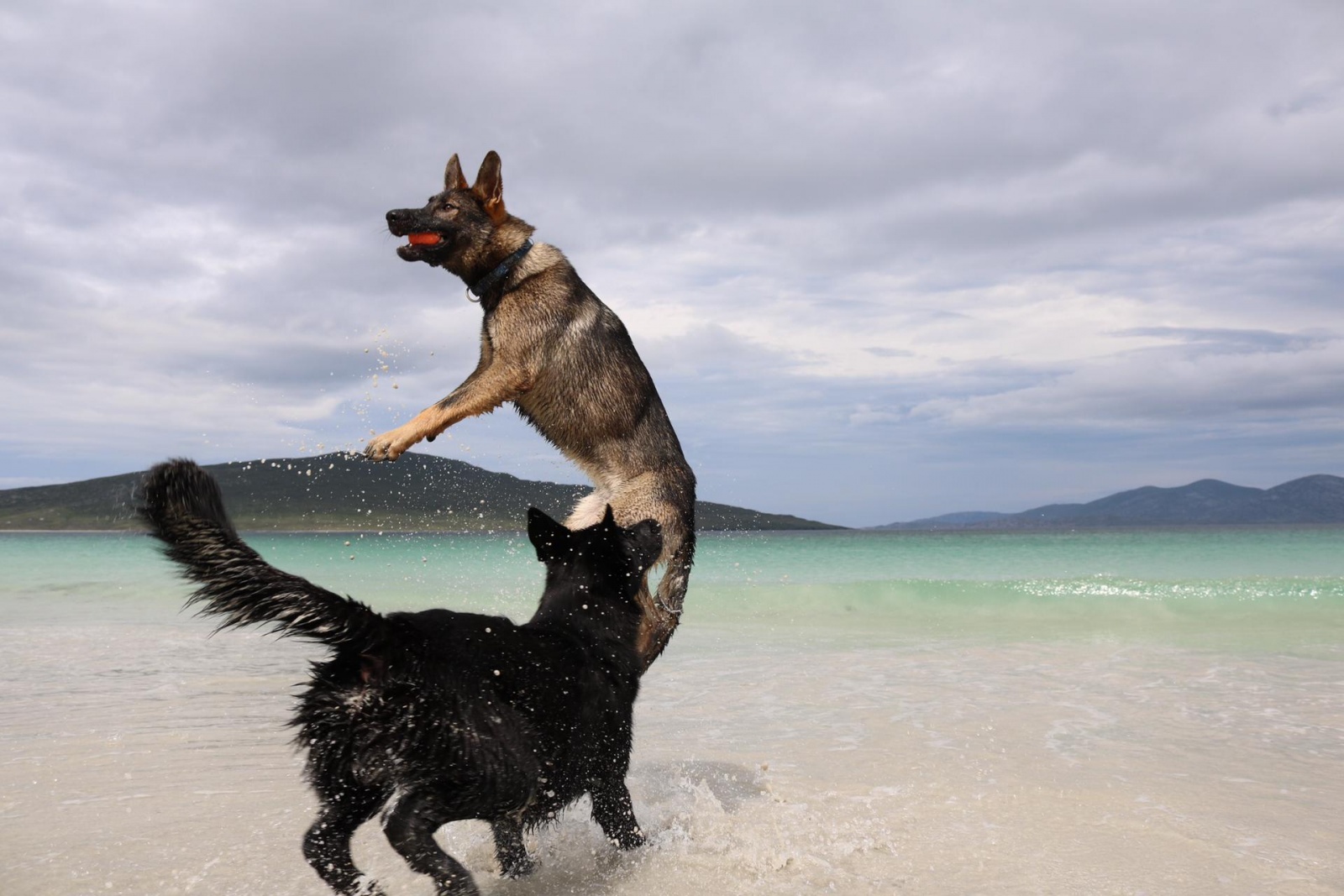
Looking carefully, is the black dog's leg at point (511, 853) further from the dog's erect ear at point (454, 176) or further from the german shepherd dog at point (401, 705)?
the dog's erect ear at point (454, 176)

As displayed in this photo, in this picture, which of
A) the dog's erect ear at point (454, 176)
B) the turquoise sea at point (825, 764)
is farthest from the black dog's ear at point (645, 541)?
the dog's erect ear at point (454, 176)

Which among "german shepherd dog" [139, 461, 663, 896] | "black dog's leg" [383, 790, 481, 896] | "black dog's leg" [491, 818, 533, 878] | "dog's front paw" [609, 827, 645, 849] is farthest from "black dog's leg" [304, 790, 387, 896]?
"dog's front paw" [609, 827, 645, 849]

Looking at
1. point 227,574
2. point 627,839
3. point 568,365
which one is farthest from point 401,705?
point 568,365

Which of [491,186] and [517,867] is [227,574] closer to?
[517,867]

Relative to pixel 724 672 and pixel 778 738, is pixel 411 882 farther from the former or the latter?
pixel 724 672

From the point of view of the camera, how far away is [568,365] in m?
4.11

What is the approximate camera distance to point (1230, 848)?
3.96 metres

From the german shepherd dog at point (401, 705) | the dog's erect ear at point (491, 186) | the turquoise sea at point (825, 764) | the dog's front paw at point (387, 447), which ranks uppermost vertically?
the dog's erect ear at point (491, 186)

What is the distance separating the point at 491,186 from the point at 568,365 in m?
0.89

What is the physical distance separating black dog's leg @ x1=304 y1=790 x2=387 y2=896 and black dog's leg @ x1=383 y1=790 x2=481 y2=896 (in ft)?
0.40

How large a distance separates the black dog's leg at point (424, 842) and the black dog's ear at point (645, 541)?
127 centimetres

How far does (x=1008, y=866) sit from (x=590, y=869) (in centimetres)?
169

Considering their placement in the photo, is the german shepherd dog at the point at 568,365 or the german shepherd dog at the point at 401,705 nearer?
the german shepherd dog at the point at 401,705

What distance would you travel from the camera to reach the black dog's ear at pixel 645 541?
3.79 m
